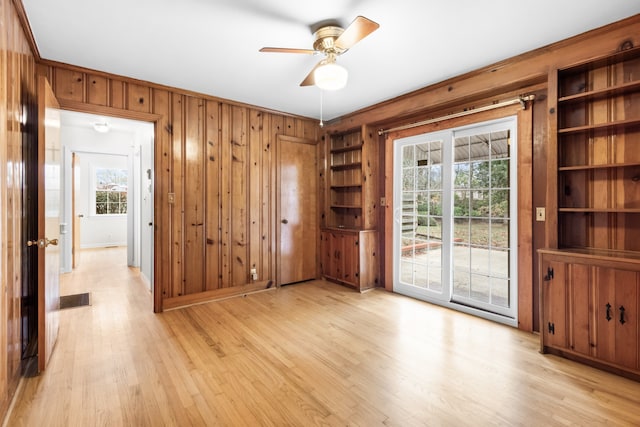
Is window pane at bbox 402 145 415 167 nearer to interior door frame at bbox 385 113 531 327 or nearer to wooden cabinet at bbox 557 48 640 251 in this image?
interior door frame at bbox 385 113 531 327

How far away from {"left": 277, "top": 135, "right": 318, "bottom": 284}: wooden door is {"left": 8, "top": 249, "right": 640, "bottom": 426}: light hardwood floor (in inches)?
49.5

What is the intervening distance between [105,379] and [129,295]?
83.4 inches

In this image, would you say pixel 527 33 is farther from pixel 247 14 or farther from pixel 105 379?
pixel 105 379

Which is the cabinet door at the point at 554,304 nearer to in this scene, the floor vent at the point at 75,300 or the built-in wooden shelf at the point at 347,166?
the built-in wooden shelf at the point at 347,166

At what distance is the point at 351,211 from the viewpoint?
15.5 ft

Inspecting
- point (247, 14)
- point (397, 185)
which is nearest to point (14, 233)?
point (247, 14)

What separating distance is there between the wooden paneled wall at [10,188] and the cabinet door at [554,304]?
145 inches

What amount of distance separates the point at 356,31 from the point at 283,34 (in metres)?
0.71

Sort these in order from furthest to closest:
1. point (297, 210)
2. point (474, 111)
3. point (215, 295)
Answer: point (297, 210)
point (215, 295)
point (474, 111)

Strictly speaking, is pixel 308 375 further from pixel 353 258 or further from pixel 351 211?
pixel 351 211

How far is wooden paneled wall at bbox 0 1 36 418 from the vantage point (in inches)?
65.2

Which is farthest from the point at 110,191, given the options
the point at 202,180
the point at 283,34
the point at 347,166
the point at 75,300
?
the point at 283,34

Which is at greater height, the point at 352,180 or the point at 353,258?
the point at 352,180

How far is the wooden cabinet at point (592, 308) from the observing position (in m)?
2.04
